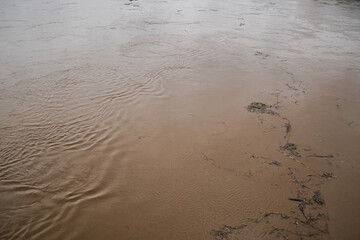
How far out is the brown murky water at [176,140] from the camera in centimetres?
271

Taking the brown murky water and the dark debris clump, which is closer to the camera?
the brown murky water

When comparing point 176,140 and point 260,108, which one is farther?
point 260,108

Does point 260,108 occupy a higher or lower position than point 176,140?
higher

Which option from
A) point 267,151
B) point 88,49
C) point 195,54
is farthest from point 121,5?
point 267,151

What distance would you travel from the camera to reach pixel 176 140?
12.9ft

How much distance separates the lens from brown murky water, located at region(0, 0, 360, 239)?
271 cm

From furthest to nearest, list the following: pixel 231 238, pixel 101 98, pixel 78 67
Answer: pixel 78 67 < pixel 101 98 < pixel 231 238

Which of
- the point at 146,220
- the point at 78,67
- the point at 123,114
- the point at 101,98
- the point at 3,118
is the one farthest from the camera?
the point at 78,67

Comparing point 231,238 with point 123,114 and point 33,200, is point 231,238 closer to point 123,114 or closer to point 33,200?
point 33,200

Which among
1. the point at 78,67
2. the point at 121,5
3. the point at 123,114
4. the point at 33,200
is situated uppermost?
the point at 121,5

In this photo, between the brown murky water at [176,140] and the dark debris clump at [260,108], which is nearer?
the brown murky water at [176,140]

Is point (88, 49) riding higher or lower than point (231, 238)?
higher

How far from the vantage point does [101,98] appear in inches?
201

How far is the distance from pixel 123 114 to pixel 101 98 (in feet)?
3.03
